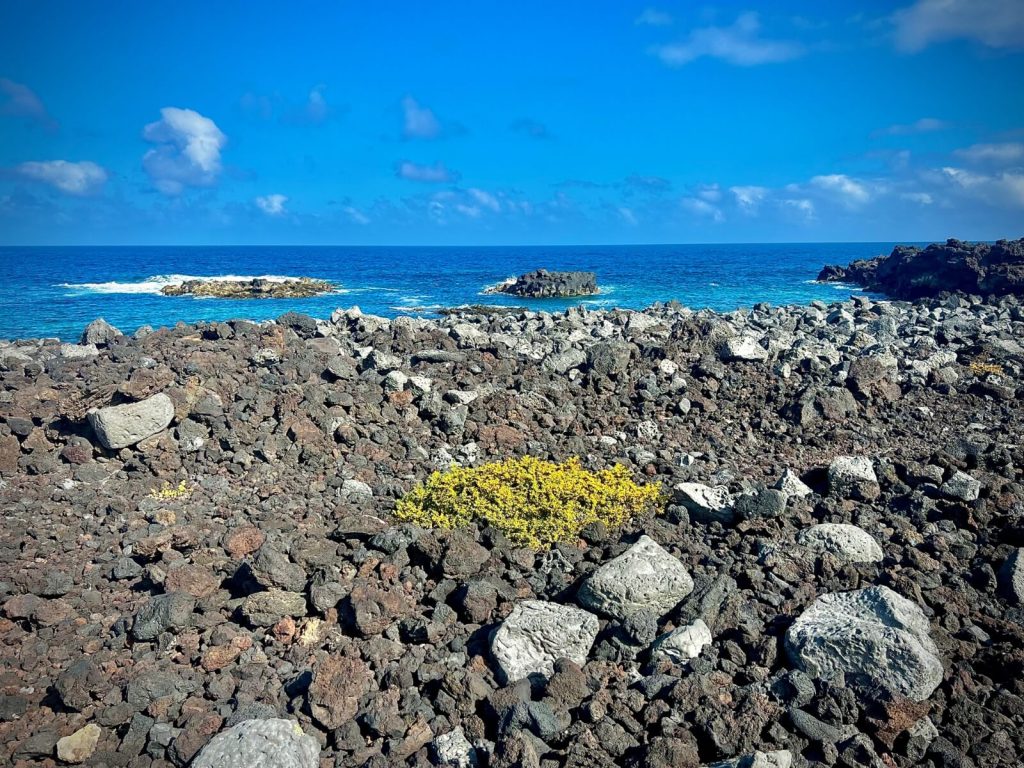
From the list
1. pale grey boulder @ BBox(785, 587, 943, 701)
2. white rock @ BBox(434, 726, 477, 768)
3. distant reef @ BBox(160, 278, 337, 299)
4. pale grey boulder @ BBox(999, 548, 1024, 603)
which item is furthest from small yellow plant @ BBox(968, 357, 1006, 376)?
distant reef @ BBox(160, 278, 337, 299)

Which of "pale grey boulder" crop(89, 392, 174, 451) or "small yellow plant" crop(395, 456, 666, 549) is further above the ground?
"pale grey boulder" crop(89, 392, 174, 451)

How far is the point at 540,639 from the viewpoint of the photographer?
5.74 metres

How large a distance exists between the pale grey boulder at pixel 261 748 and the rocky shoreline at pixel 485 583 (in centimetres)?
2

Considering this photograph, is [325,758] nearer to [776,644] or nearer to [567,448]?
[776,644]

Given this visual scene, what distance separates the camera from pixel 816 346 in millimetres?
17766

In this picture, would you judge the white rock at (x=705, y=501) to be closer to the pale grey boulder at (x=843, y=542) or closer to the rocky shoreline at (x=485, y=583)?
the rocky shoreline at (x=485, y=583)

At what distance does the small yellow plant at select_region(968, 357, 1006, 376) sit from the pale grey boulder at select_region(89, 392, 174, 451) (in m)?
16.3

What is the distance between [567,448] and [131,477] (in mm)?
6264

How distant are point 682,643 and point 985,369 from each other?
13876mm

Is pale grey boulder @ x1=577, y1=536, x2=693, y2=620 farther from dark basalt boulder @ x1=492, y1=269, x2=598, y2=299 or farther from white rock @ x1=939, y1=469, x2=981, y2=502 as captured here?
dark basalt boulder @ x1=492, y1=269, x2=598, y2=299

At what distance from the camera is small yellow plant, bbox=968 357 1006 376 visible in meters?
15.3

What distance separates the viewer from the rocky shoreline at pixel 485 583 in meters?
4.93

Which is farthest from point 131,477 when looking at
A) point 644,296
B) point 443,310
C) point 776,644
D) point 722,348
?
point 644,296

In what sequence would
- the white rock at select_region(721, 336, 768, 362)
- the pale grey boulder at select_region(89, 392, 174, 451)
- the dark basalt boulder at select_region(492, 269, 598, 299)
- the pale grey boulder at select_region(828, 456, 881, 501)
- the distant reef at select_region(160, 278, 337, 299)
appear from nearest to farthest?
the pale grey boulder at select_region(828, 456, 881, 501), the pale grey boulder at select_region(89, 392, 174, 451), the white rock at select_region(721, 336, 768, 362), the distant reef at select_region(160, 278, 337, 299), the dark basalt boulder at select_region(492, 269, 598, 299)
